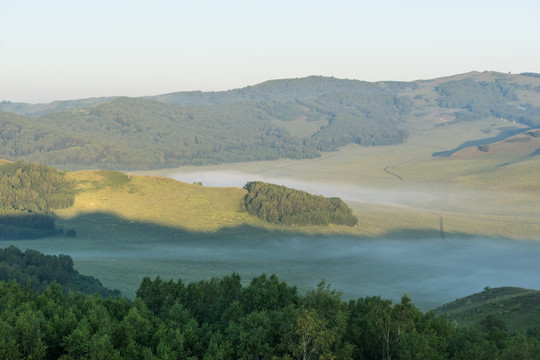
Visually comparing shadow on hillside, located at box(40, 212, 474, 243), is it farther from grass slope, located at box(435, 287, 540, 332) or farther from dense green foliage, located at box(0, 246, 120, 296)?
grass slope, located at box(435, 287, 540, 332)

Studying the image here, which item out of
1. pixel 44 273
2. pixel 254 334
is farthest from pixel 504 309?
pixel 44 273

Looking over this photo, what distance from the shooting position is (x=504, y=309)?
88.3 metres

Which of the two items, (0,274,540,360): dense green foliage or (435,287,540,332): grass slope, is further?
(435,287,540,332): grass slope

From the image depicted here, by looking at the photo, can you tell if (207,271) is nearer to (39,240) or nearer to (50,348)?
(39,240)

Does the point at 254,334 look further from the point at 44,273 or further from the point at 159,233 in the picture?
the point at 159,233

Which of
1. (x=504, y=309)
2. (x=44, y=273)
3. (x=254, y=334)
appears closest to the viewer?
(x=254, y=334)

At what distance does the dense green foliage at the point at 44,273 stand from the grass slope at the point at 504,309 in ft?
199

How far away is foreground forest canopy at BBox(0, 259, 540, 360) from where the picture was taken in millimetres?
47438

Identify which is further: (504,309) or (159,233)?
(159,233)

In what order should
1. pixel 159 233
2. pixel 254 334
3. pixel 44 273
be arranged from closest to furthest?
1. pixel 254 334
2. pixel 44 273
3. pixel 159 233

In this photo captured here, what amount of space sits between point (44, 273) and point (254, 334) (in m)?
82.0

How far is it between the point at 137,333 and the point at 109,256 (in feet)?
378

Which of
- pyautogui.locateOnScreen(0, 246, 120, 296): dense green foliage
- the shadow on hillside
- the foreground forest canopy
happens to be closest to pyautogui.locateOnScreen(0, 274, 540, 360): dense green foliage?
the foreground forest canopy

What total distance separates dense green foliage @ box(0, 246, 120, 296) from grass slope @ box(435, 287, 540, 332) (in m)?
60.5
